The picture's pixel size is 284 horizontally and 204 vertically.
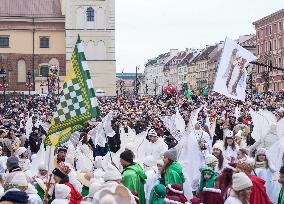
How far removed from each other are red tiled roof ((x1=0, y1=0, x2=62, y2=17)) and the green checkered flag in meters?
72.5

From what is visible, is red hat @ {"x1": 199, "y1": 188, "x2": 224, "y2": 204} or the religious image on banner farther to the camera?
the religious image on banner

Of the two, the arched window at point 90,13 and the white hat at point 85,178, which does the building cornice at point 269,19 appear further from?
the white hat at point 85,178

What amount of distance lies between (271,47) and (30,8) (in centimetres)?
3324

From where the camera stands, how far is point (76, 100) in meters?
9.95

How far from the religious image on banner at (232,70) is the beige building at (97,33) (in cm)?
6002

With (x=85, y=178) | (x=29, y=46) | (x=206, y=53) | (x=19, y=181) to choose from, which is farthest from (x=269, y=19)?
(x=19, y=181)

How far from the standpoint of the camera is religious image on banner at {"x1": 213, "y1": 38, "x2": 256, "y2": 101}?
1491 cm

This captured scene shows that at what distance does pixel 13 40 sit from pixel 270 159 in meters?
72.8

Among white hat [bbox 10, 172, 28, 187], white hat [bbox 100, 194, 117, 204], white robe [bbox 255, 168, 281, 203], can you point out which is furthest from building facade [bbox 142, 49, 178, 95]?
white hat [bbox 100, 194, 117, 204]

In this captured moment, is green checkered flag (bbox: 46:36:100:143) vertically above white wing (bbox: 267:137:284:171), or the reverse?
green checkered flag (bbox: 46:36:100:143)

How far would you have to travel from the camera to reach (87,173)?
10.3 meters

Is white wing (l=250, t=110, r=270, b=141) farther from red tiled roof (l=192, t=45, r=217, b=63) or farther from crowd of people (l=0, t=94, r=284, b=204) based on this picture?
red tiled roof (l=192, t=45, r=217, b=63)

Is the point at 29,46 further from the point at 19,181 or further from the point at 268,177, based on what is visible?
the point at 19,181

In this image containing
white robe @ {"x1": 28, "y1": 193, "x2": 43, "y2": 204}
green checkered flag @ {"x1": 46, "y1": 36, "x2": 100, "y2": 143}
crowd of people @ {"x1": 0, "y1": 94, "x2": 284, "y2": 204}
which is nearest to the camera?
crowd of people @ {"x1": 0, "y1": 94, "x2": 284, "y2": 204}
